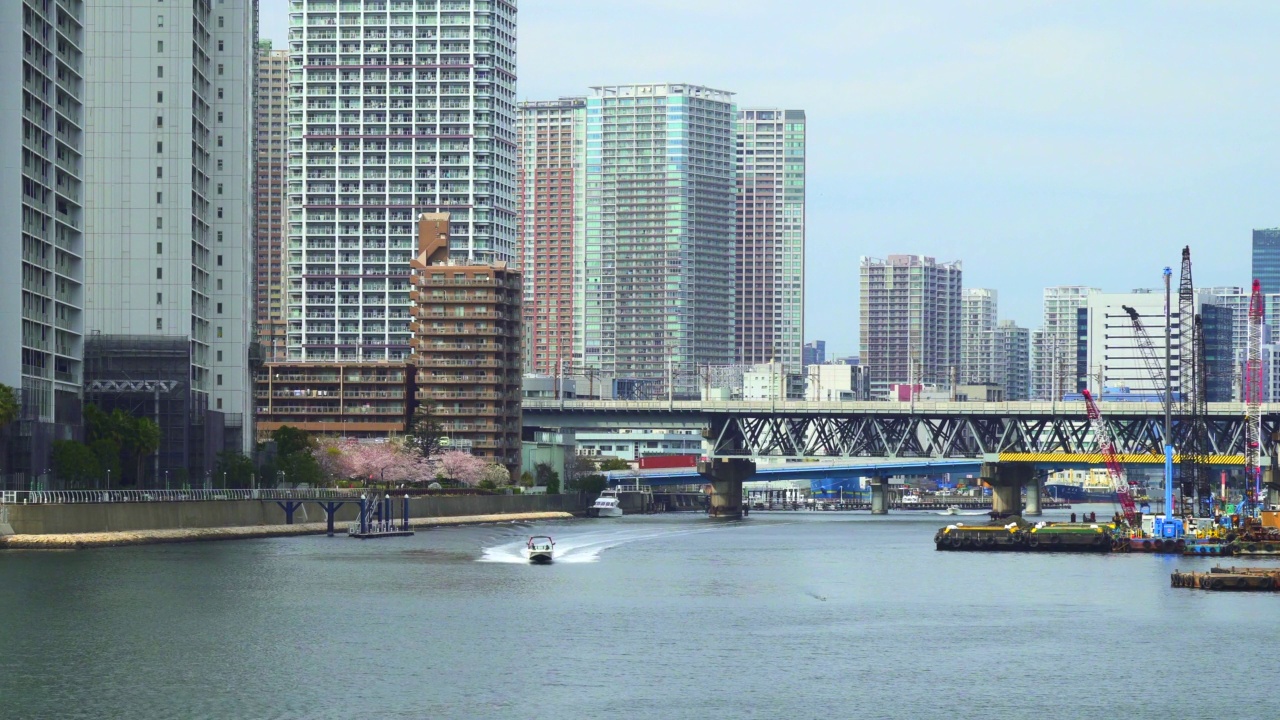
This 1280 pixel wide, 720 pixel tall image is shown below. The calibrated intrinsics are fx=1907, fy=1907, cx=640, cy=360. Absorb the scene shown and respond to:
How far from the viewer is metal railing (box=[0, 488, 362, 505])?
485 feet

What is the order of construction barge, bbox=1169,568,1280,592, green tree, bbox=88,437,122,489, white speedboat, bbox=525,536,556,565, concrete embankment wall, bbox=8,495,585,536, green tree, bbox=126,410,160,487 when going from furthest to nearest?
green tree, bbox=126,410,160,487 < green tree, bbox=88,437,122,489 < white speedboat, bbox=525,536,556,565 < concrete embankment wall, bbox=8,495,585,536 < construction barge, bbox=1169,568,1280,592

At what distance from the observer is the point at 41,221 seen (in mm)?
169625

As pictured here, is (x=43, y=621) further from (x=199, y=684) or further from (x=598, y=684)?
(x=598, y=684)

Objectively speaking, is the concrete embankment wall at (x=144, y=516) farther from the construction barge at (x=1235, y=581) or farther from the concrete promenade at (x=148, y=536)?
the construction barge at (x=1235, y=581)

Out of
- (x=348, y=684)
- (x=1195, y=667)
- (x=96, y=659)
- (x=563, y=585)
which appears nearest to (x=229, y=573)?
(x=563, y=585)

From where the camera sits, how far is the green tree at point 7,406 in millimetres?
148875

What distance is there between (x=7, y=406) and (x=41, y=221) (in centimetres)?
2605

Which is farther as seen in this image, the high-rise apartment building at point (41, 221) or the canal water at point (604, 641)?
the high-rise apartment building at point (41, 221)

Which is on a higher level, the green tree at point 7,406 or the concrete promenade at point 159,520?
the green tree at point 7,406

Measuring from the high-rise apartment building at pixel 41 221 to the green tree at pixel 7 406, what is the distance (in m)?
4.86

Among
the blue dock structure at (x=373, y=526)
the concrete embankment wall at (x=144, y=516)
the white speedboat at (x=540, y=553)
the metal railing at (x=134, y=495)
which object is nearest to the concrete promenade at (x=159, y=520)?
the concrete embankment wall at (x=144, y=516)

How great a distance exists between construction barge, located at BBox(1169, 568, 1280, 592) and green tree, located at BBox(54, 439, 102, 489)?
8962 centimetres

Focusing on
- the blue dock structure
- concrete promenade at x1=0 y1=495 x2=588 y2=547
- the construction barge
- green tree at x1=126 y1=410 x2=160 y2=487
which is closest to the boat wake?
the blue dock structure

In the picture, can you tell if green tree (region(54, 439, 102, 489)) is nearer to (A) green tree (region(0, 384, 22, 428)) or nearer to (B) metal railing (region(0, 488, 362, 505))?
(B) metal railing (region(0, 488, 362, 505))
